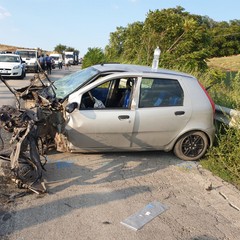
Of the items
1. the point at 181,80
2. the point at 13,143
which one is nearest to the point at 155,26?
the point at 181,80

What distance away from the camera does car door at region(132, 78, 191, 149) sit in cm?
557

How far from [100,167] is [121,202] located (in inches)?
45.2

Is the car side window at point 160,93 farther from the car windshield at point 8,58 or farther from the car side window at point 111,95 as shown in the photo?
the car windshield at point 8,58

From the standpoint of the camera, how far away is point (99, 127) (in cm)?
536

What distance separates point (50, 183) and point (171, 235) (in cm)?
185

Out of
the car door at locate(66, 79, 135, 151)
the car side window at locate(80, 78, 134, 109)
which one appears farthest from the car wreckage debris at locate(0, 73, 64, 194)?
the car side window at locate(80, 78, 134, 109)

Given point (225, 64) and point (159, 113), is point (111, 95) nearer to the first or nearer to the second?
point (159, 113)

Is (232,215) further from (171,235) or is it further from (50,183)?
(50,183)

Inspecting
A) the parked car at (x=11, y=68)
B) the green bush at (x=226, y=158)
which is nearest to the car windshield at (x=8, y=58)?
the parked car at (x=11, y=68)

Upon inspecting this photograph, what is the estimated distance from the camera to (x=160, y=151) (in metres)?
6.42

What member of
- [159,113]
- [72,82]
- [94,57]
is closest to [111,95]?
[72,82]

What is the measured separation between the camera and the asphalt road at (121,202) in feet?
11.6

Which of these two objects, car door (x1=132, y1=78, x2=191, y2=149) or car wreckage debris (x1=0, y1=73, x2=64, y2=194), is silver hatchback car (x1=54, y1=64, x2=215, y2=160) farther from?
car wreckage debris (x1=0, y1=73, x2=64, y2=194)

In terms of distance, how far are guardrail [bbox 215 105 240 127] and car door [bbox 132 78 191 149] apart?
770mm
